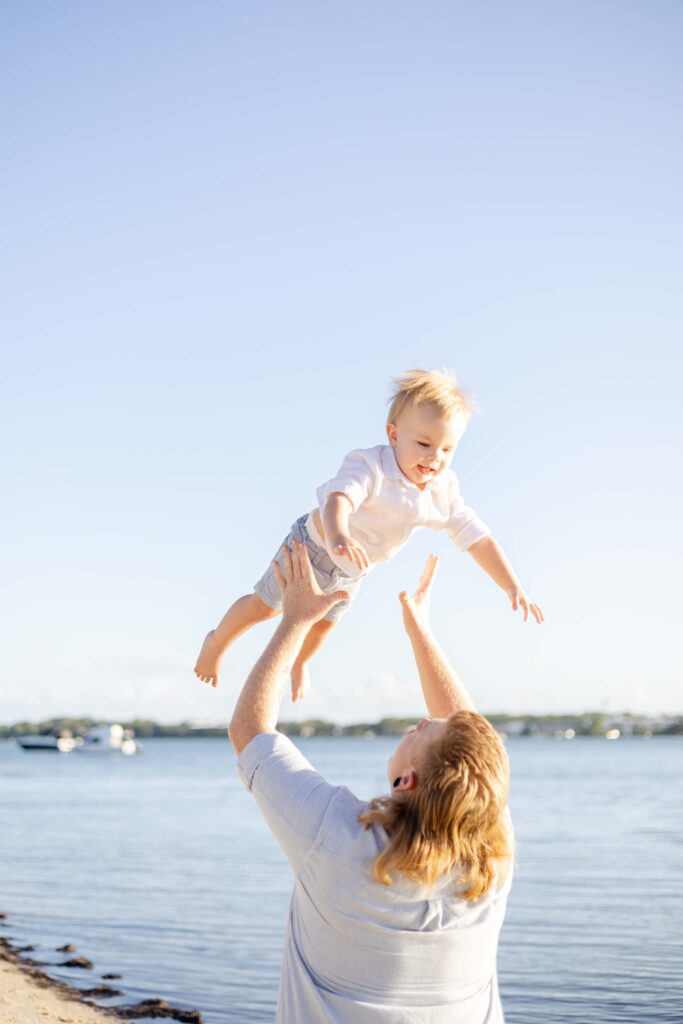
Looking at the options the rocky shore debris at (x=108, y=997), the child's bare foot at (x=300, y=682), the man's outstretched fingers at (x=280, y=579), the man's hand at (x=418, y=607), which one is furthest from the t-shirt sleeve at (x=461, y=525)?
the rocky shore debris at (x=108, y=997)

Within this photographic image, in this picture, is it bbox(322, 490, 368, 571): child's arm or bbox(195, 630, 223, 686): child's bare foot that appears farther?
bbox(195, 630, 223, 686): child's bare foot

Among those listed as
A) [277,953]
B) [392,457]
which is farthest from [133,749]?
[392,457]

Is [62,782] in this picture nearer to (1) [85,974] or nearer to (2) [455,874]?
(1) [85,974]

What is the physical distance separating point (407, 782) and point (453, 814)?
16 centimetres

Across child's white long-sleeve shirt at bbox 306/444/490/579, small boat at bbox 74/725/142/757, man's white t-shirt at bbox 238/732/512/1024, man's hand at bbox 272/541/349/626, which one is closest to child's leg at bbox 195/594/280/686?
child's white long-sleeve shirt at bbox 306/444/490/579

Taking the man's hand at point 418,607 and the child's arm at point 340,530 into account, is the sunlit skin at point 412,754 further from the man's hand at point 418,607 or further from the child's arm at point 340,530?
the child's arm at point 340,530

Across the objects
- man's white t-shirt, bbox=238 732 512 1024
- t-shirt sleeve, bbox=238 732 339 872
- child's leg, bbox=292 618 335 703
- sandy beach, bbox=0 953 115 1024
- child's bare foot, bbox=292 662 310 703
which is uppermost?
child's leg, bbox=292 618 335 703

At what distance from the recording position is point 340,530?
4.38 m

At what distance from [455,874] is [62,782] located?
6373 cm

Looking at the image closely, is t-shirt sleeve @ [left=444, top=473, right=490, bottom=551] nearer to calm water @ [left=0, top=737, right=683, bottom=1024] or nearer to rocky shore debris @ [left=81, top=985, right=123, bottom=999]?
calm water @ [left=0, top=737, right=683, bottom=1024]

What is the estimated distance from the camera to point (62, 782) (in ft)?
208

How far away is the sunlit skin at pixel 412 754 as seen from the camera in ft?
10.2

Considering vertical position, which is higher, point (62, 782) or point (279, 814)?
point (279, 814)

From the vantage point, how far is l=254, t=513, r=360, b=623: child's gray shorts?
5.07 metres
